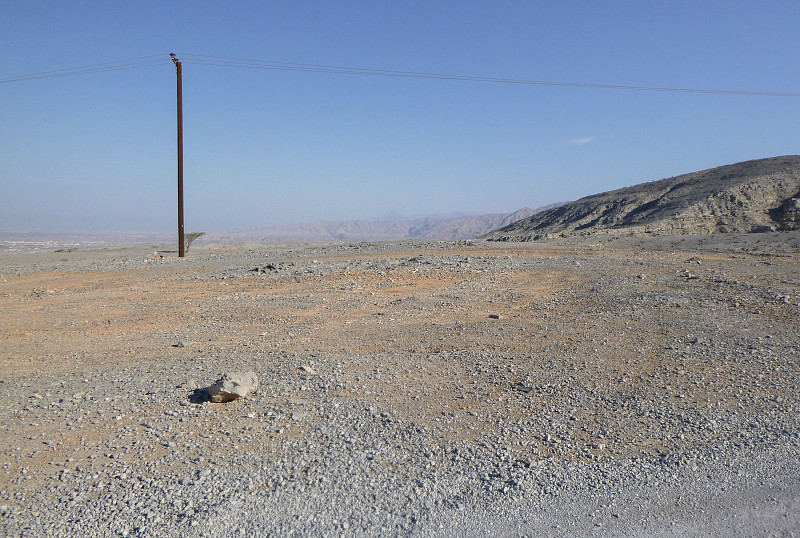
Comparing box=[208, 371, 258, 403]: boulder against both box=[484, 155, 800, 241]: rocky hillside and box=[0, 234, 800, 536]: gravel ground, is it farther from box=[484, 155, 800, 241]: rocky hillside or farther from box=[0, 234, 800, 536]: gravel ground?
box=[484, 155, 800, 241]: rocky hillside

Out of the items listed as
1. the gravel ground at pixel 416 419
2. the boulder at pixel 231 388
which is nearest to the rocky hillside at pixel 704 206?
the gravel ground at pixel 416 419

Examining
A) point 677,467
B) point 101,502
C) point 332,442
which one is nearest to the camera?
point 101,502

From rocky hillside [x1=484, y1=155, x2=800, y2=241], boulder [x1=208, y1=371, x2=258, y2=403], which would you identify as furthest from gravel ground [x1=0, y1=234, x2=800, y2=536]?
rocky hillside [x1=484, y1=155, x2=800, y2=241]

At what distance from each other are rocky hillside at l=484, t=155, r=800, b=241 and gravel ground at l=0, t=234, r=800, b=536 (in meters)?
21.9

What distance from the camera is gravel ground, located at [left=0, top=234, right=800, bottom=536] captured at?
3.54 metres

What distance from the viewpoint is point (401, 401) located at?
5270 millimetres

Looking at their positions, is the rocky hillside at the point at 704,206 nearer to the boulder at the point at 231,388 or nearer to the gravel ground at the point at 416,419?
the gravel ground at the point at 416,419

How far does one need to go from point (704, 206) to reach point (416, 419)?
33374 mm

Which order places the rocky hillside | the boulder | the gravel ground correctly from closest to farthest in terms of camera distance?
the gravel ground, the boulder, the rocky hillside

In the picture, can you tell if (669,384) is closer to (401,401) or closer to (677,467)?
(677,467)

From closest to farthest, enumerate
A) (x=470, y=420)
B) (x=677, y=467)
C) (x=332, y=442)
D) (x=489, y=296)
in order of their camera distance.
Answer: (x=677, y=467) < (x=332, y=442) < (x=470, y=420) < (x=489, y=296)

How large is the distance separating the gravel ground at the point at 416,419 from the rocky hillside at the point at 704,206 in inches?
860

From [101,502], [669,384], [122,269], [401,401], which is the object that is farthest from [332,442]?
[122,269]

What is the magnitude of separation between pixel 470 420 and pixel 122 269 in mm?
17602
